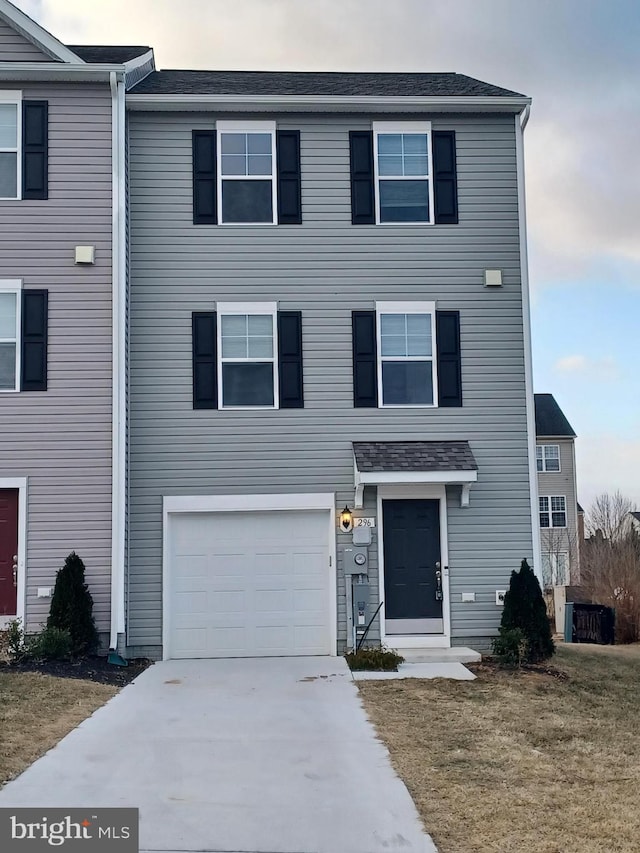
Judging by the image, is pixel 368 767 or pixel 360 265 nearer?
pixel 368 767

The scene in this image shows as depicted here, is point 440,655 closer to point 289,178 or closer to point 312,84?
point 289,178

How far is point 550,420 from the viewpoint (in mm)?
34406

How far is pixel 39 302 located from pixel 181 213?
228cm

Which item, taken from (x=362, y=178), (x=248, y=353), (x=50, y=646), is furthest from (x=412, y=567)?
(x=362, y=178)

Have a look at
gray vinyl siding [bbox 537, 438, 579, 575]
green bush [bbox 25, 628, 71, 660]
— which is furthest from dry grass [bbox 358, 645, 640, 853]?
gray vinyl siding [bbox 537, 438, 579, 575]

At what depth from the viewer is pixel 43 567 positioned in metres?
12.1

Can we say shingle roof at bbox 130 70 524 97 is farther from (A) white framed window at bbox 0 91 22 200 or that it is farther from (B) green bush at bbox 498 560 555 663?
(B) green bush at bbox 498 560 555 663

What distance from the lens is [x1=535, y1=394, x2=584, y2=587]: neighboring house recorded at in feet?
105

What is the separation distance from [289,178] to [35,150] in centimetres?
341

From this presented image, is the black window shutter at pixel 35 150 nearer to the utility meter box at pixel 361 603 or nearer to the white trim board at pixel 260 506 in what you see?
the white trim board at pixel 260 506

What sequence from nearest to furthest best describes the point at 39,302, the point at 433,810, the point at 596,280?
the point at 433,810, the point at 39,302, the point at 596,280

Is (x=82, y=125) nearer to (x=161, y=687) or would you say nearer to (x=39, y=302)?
(x=39, y=302)

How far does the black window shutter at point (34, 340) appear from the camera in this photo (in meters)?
12.3

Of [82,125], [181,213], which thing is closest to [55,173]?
[82,125]
